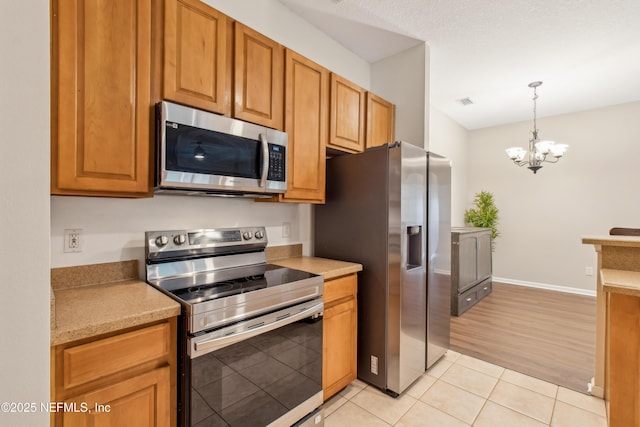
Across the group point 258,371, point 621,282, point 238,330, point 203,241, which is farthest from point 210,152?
point 621,282

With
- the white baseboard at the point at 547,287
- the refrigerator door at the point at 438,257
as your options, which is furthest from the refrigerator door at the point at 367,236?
the white baseboard at the point at 547,287

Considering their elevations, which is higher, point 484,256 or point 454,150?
point 454,150

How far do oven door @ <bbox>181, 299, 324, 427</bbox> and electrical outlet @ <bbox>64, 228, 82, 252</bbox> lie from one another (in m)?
0.77

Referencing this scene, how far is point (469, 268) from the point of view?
13.1ft

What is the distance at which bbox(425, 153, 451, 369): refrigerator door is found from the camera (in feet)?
7.68

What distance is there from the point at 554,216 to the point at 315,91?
15.6ft

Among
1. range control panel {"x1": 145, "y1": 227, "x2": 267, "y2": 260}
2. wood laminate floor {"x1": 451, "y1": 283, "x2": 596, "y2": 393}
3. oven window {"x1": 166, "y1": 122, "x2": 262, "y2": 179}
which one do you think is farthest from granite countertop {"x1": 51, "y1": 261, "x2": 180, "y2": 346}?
wood laminate floor {"x1": 451, "y1": 283, "x2": 596, "y2": 393}

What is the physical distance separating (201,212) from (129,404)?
106 cm

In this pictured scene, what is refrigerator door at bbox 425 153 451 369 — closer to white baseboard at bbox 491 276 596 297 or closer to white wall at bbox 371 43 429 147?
white wall at bbox 371 43 429 147

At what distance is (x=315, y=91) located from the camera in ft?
7.14

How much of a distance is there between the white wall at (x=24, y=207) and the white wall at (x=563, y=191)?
601 centimetres

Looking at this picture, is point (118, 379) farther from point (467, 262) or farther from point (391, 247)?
point (467, 262)

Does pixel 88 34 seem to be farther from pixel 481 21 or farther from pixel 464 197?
pixel 464 197

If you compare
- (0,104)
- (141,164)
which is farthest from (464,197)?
(0,104)
